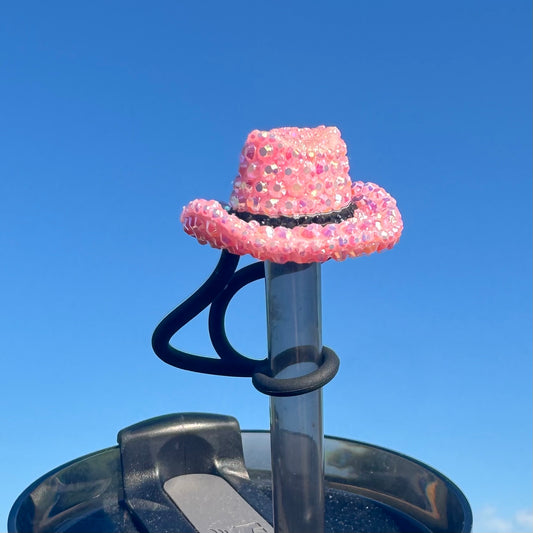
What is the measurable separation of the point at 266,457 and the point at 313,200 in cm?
58

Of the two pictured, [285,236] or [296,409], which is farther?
[296,409]

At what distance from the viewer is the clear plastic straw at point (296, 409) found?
974mm

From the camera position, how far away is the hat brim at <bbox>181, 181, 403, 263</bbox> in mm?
868

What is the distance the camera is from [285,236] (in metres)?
0.87

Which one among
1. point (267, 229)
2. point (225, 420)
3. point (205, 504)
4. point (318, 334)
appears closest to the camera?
point (267, 229)

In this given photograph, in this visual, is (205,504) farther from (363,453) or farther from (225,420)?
(363,453)

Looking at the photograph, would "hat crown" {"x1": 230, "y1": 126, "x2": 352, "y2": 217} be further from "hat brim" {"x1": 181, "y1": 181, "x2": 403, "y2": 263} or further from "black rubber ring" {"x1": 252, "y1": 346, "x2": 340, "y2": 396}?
"black rubber ring" {"x1": 252, "y1": 346, "x2": 340, "y2": 396}

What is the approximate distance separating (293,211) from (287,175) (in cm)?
4

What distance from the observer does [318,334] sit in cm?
99

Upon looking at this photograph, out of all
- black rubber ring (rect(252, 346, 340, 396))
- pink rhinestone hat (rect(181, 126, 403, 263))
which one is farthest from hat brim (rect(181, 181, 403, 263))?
black rubber ring (rect(252, 346, 340, 396))

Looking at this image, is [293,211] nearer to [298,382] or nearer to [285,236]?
[285,236]

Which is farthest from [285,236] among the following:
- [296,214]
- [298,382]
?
[298,382]

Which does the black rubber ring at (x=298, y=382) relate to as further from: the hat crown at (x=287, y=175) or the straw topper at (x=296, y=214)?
the hat crown at (x=287, y=175)

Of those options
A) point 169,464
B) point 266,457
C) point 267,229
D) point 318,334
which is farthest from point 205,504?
point 267,229
